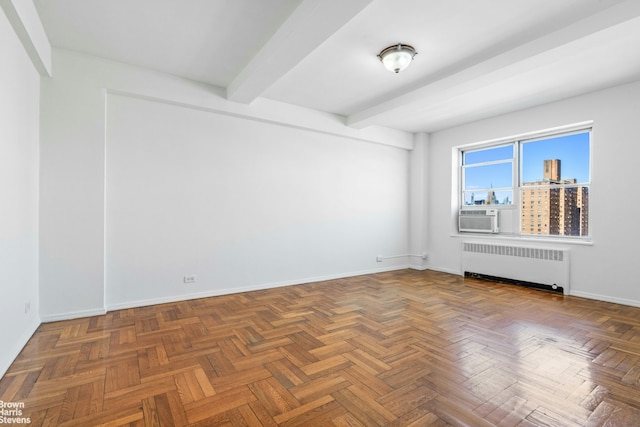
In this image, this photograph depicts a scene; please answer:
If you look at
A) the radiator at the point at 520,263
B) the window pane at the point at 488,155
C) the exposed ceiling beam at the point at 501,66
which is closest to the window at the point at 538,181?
the window pane at the point at 488,155

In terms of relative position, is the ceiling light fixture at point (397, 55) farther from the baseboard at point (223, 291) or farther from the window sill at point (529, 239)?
the window sill at point (529, 239)

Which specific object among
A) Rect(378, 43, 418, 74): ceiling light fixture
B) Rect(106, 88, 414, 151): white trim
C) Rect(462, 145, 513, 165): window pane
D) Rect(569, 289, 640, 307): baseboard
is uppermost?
Rect(378, 43, 418, 74): ceiling light fixture

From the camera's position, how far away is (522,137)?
190 inches

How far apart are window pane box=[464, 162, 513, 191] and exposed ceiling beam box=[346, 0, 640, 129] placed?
7.04ft

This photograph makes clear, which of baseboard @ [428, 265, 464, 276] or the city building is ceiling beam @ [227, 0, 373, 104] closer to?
the city building

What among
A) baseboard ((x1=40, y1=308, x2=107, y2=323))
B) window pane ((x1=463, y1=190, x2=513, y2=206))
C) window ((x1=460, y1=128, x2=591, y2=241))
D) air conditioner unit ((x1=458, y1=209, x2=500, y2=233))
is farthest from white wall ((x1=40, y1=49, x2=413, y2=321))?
window ((x1=460, y1=128, x2=591, y2=241))

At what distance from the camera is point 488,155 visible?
214 inches

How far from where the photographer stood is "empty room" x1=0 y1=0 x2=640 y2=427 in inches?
75.5

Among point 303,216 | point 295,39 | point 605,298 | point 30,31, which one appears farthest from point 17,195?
point 605,298

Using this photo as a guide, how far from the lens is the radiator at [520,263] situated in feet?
13.9

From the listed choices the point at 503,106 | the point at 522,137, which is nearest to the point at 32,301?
the point at 503,106

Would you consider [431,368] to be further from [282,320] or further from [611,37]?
[611,37]

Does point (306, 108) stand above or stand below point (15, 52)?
above

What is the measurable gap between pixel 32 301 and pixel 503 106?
20.5 ft
